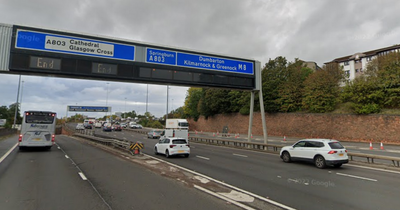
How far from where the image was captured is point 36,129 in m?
18.1

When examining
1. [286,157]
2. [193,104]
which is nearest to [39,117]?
[286,157]

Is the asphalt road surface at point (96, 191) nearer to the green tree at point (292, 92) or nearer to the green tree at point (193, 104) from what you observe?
the green tree at point (292, 92)

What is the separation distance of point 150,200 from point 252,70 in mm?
16894

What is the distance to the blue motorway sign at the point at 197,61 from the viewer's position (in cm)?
1708

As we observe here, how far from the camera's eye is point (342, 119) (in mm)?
30641

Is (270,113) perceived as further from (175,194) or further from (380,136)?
(175,194)

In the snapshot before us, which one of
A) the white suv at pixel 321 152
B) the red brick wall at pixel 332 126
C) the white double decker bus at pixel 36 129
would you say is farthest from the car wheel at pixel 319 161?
the red brick wall at pixel 332 126

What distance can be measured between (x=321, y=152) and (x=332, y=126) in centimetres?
2339

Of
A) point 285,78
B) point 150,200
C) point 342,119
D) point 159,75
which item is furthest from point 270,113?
point 150,200

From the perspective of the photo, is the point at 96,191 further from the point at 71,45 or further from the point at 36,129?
the point at 36,129

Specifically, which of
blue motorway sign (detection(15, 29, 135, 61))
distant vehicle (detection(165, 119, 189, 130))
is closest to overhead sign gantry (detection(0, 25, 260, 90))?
blue motorway sign (detection(15, 29, 135, 61))

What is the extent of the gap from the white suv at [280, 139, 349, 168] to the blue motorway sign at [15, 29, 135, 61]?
489 inches

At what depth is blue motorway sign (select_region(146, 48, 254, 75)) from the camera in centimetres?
1708

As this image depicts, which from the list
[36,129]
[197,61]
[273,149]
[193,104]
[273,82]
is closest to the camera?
[36,129]
